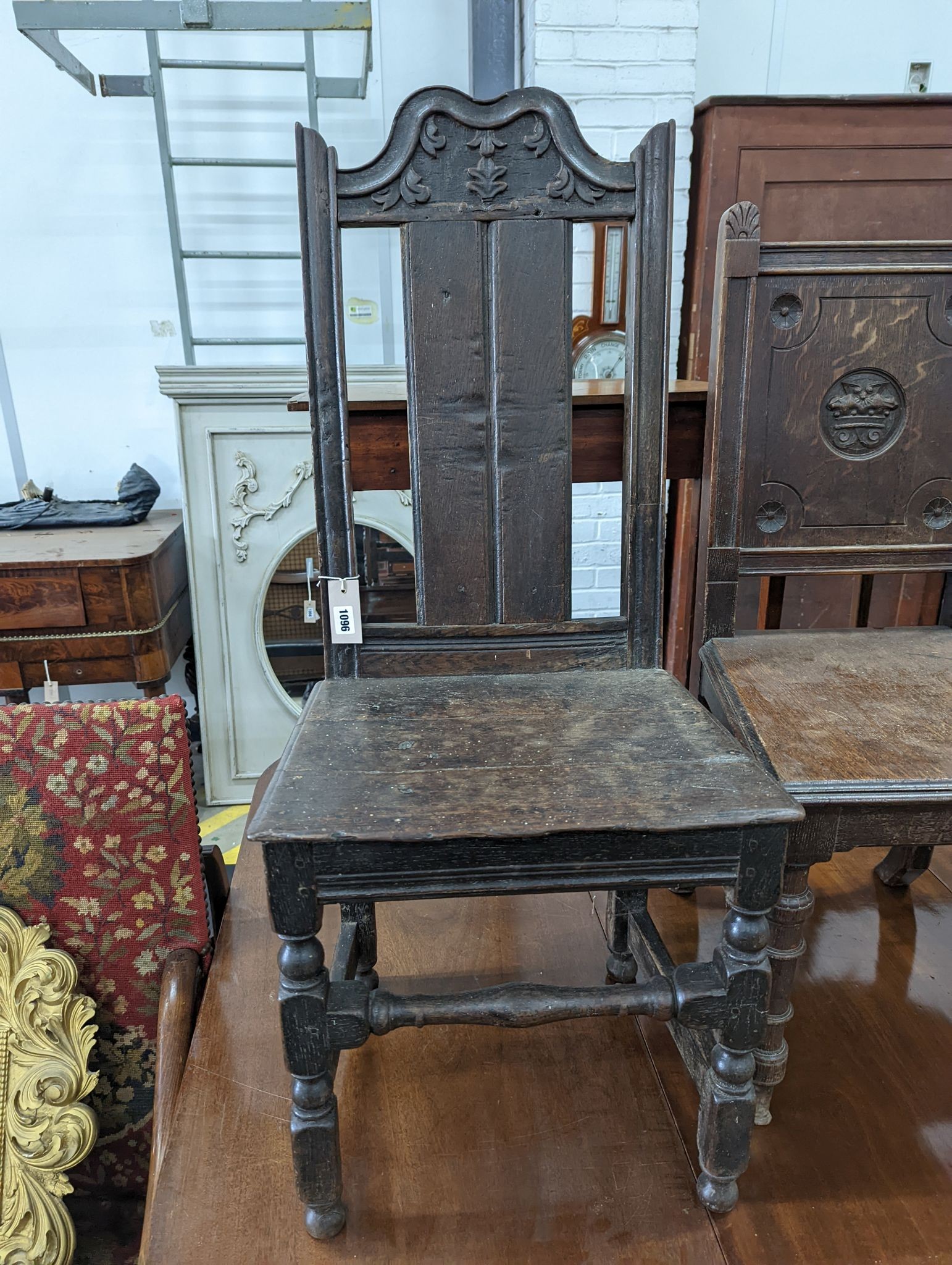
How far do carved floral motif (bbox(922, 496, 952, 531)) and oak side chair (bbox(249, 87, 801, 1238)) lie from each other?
475 millimetres

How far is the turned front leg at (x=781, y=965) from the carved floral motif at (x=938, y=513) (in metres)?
0.68

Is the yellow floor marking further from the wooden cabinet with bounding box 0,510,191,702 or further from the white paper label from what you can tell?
the white paper label

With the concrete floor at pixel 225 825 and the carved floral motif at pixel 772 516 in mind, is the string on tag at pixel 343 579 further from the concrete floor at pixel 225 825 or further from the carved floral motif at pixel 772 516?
the concrete floor at pixel 225 825

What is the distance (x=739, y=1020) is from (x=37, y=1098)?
88 centimetres

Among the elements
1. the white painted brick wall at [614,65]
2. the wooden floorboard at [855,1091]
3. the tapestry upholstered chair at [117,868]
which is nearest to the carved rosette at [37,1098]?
the tapestry upholstered chair at [117,868]

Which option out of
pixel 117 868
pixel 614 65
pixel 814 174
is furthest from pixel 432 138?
pixel 814 174

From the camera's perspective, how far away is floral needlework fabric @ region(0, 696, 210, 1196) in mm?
1042

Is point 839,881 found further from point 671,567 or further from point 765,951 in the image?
point 671,567

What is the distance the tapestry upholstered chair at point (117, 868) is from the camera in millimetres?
1041

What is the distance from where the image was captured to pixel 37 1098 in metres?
1.04

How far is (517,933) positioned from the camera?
1.29m

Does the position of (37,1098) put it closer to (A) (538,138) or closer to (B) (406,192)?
(B) (406,192)

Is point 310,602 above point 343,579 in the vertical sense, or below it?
below

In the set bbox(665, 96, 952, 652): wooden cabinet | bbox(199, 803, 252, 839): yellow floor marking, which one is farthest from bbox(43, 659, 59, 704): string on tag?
bbox(665, 96, 952, 652): wooden cabinet
